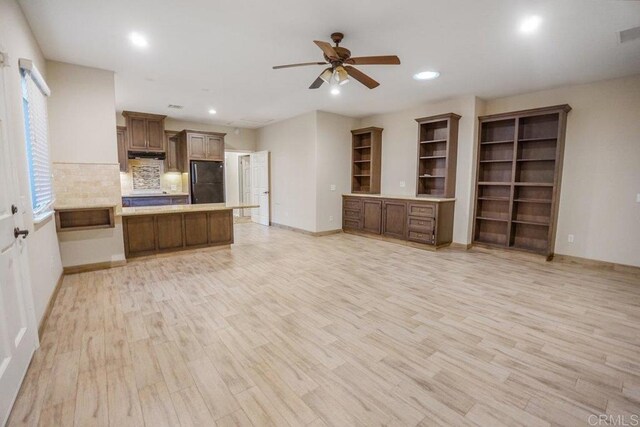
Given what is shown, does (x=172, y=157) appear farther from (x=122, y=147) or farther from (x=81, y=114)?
(x=81, y=114)

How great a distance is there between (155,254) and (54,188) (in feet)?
5.06

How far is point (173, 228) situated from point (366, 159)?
438cm

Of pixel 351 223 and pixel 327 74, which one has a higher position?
pixel 327 74

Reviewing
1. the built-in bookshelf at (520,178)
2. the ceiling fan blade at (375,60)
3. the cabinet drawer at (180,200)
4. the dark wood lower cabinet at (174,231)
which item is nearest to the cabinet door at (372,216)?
the built-in bookshelf at (520,178)

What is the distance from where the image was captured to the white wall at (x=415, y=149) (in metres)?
5.13

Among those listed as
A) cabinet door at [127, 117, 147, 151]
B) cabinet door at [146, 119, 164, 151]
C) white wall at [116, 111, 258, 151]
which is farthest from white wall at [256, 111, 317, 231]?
cabinet door at [127, 117, 147, 151]

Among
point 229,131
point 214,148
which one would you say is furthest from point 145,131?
point 229,131

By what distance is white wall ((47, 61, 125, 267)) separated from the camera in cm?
362

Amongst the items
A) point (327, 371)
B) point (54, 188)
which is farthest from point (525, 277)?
point (54, 188)

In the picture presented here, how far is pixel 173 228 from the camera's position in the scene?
15.6ft

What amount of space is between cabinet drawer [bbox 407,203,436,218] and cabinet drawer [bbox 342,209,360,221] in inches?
54.0

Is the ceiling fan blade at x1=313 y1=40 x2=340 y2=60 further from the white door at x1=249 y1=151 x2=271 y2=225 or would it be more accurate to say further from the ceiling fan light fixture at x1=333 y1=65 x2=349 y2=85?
the white door at x1=249 y1=151 x2=271 y2=225

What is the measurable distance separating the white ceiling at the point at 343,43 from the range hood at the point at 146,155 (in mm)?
1873

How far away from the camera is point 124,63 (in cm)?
364
